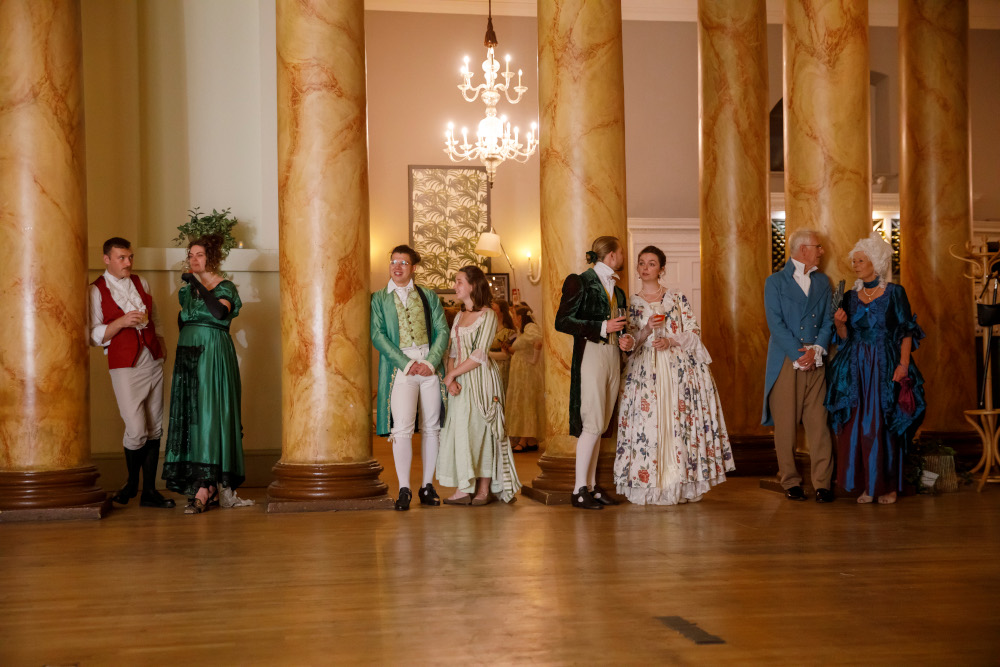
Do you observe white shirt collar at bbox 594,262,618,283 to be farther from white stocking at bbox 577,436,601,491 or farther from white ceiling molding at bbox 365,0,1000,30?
white ceiling molding at bbox 365,0,1000,30

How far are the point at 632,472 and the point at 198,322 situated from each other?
2893mm

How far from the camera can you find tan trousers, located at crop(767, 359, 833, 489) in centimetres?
669

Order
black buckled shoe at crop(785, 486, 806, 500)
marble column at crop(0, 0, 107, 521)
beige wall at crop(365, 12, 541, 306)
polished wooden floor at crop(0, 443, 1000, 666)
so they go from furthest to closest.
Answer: beige wall at crop(365, 12, 541, 306), black buckled shoe at crop(785, 486, 806, 500), marble column at crop(0, 0, 107, 521), polished wooden floor at crop(0, 443, 1000, 666)

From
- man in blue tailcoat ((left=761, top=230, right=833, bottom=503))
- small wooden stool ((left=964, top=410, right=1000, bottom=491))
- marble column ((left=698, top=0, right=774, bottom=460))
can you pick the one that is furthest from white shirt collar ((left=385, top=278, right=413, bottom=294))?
small wooden stool ((left=964, top=410, right=1000, bottom=491))

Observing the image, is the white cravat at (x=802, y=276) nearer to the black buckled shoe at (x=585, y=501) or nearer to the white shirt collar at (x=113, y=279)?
the black buckled shoe at (x=585, y=501)

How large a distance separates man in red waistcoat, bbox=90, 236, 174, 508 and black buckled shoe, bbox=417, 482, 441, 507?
5.33ft

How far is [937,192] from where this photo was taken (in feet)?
27.9

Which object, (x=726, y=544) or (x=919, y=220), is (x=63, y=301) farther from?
(x=919, y=220)

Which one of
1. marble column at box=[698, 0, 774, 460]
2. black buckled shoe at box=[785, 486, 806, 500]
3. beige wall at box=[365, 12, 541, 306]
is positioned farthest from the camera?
beige wall at box=[365, 12, 541, 306]

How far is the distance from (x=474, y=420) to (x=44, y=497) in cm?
260

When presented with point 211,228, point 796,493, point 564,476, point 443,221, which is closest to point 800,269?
point 796,493

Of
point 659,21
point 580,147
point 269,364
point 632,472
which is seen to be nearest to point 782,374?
point 632,472

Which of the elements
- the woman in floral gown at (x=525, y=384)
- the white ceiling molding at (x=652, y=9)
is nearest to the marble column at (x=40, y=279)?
the woman in floral gown at (x=525, y=384)

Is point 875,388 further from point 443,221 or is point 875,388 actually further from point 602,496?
point 443,221
